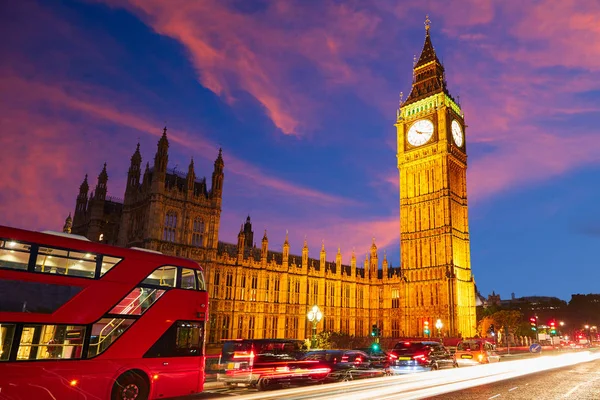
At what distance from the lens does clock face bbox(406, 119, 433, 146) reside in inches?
2739

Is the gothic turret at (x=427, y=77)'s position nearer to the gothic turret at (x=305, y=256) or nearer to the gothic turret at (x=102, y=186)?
the gothic turret at (x=305, y=256)

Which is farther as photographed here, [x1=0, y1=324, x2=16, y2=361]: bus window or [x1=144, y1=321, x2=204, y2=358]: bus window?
[x1=144, y1=321, x2=204, y2=358]: bus window

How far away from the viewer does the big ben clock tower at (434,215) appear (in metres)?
61.7

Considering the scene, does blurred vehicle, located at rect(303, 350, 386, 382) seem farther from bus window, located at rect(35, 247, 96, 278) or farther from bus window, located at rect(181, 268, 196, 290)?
bus window, located at rect(35, 247, 96, 278)

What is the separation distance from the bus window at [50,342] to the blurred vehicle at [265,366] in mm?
8389

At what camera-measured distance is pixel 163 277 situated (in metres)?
14.4

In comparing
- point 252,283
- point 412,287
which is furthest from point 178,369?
point 412,287

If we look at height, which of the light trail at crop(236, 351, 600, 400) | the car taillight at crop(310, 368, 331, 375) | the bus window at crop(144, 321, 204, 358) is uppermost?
the bus window at crop(144, 321, 204, 358)

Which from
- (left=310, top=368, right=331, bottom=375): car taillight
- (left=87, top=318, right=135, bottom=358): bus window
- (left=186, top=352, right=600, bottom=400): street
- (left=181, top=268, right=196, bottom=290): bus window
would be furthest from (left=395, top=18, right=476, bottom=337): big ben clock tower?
(left=87, top=318, right=135, bottom=358): bus window

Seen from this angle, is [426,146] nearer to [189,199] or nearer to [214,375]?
[189,199]

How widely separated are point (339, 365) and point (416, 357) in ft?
30.8

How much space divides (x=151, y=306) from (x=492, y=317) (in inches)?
3281

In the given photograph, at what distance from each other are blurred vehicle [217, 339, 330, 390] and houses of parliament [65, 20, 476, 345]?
2699cm

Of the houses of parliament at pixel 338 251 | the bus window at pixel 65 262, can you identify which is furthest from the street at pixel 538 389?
the houses of parliament at pixel 338 251
